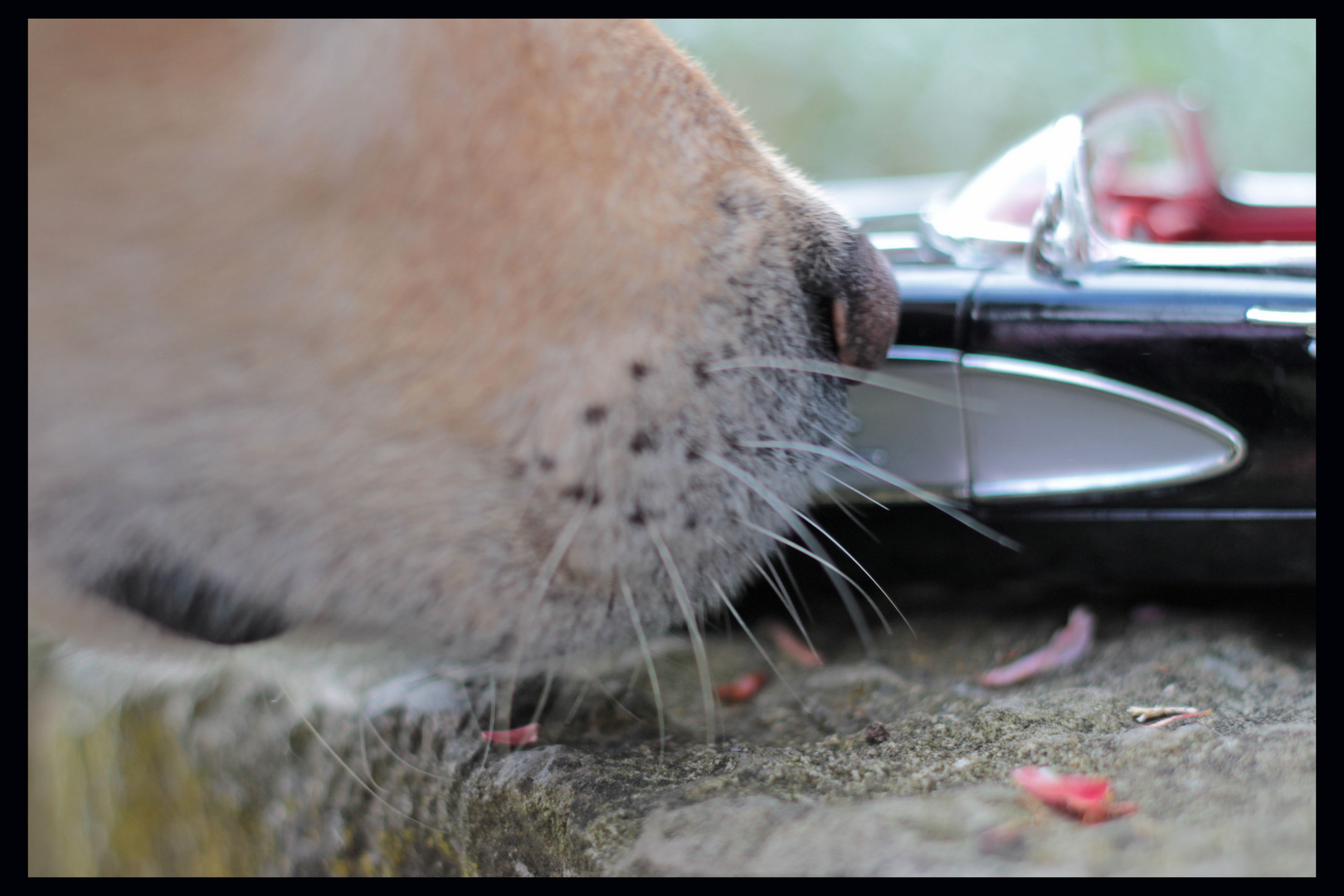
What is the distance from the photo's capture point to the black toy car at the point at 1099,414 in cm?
103

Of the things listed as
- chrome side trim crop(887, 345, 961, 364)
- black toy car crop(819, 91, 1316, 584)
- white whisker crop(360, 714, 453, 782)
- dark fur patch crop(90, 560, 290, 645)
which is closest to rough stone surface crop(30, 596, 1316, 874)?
white whisker crop(360, 714, 453, 782)

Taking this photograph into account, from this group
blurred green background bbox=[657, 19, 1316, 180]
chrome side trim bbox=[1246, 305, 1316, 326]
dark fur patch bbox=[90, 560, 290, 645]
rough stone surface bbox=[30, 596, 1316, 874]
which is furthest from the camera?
blurred green background bbox=[657, 19, 1316, 180]

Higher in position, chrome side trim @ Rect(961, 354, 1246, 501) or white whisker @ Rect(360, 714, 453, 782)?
chrome side trim @ Rect(961, 354, 1246, 501)

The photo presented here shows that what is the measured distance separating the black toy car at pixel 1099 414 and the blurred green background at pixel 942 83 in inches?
250

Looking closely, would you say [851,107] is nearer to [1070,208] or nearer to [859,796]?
[1070,208]

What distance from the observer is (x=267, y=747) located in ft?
4.21

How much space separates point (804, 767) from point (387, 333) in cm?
57

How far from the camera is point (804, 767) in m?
0.93

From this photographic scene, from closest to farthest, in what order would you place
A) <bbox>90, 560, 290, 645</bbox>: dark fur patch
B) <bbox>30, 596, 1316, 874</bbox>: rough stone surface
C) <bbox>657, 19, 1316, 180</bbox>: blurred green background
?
<bbox>30, 596, 1316, 874</bbox>: rough stone surface → <bbox>90, 560, 290, 645</bbox>: dark fur patch → <bbox>657, 19, 1316, 180</bbox>: blurred green background

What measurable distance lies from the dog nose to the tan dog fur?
0.05 metres

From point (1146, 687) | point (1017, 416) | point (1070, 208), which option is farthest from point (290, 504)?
point (1070, 208)

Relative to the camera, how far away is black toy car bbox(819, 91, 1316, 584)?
1029mm

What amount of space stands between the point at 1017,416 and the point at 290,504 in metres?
0.79

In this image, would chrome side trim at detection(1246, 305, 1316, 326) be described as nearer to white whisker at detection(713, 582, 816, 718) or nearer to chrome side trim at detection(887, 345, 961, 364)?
chrome side trim at detection(887, 345, 961, 364)
